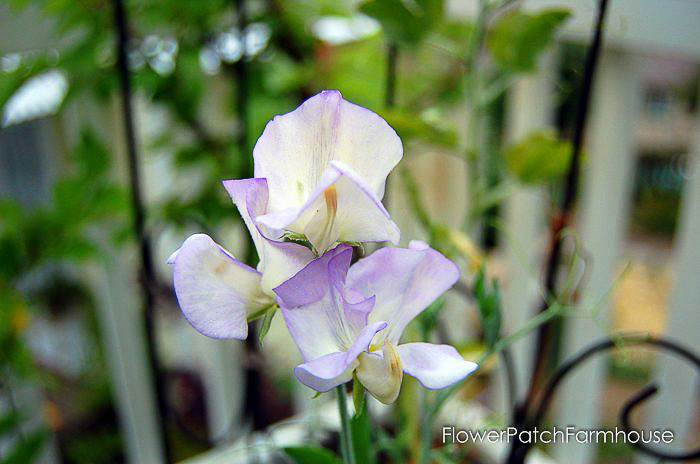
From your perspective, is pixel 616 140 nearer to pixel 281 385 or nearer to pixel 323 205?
pixel 323 205

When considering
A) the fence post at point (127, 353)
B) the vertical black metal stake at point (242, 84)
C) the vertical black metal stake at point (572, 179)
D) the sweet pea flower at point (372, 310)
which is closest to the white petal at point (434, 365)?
the sweet pea flower at point (372, 310)

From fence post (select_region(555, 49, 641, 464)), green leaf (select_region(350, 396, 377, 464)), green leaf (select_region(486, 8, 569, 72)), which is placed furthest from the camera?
fence post (select_region(555, 49, 641, 464))

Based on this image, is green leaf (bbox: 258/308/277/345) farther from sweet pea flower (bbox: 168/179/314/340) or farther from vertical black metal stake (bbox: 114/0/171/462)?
vertical black metal stake (bbox: 114/0/171/462)

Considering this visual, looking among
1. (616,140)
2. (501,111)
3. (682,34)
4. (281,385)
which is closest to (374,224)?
(682,34)

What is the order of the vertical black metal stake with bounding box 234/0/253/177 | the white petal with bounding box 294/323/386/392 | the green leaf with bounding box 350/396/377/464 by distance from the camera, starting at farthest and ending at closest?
the vertical black metal stake with bounding box 234/0/253/177 → the green leaf with bounding box 350/396/377/464 → the white petal with bounding box 294/323/386/392

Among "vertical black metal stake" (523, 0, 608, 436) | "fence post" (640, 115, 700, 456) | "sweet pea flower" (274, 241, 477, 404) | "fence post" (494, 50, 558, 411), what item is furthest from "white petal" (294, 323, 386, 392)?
"fence post" (494, 50, 558, 411)

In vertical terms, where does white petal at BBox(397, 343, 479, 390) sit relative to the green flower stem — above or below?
above

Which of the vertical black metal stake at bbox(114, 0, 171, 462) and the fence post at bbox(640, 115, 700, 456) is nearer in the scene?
the vertical black metal stake at bbox(114, 0, 171, 462)

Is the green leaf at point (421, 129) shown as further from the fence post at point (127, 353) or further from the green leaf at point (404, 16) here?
the fence post at point (127, 353)
